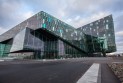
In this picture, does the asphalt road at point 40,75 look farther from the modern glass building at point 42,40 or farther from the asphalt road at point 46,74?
the modern glass building at point 42,40

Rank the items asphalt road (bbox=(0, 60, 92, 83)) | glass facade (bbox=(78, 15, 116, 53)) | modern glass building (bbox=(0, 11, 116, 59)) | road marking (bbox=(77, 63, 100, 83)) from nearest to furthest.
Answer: road marking (bbox=(77, 63, 100, 83)), asphalt road (bbox=(0, 60, 92, 83)), modern glass building (bbox=(0, 11, 116, 59)), glass facade (bbox=(78, 15, 116, 53))

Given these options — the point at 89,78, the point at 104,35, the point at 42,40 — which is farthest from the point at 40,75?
the point at 104,35

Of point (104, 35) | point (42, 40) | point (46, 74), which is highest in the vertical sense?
point (104, 35)

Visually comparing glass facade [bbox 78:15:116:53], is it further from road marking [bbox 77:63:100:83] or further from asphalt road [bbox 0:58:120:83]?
road marking [bbox 77:63:100:83]

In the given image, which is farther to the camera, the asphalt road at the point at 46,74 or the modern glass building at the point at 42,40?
the modern glass building at the point at 42,40

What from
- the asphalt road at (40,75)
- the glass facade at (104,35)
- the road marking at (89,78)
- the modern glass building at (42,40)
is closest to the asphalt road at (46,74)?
the asphalt road at (40,75)

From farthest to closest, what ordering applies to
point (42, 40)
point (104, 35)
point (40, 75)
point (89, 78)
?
point (104, 35), point (42, 40), point (40, 75), point (89, 78)

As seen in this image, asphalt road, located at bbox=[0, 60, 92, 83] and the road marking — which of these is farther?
asphalt road, located at bbox=[0, 60, 92, 83]

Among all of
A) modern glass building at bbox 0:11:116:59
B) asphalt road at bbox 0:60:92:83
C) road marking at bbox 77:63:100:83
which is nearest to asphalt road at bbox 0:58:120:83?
asphalt road at bbox 0:60:92:83

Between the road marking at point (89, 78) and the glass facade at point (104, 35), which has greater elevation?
the glass facade at point (104, 35)

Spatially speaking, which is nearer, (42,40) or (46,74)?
(46,74)

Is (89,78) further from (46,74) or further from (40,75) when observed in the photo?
(40,75)

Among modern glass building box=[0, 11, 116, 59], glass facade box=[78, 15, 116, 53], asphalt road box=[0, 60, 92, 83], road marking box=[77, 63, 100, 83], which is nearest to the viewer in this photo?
road marking box=[77, 63, 100, 83]

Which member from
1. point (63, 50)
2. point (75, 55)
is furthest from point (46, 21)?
point (75, 55)
